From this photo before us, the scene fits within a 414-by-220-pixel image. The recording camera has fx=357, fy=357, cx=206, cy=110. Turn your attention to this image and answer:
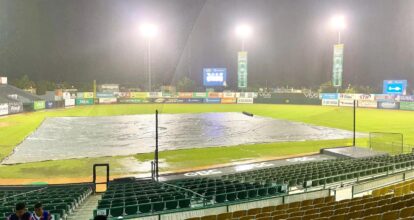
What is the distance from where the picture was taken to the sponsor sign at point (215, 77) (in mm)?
90188

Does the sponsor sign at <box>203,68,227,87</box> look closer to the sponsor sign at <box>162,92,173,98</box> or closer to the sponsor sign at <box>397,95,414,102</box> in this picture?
the sponsor sign at <box>162,92,173,98</box>

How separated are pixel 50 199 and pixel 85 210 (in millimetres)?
1273

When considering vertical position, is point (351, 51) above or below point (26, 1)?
below

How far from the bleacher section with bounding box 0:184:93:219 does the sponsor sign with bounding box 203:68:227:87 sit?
2966 inches

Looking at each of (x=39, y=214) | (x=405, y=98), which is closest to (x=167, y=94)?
(x=405, y=98)

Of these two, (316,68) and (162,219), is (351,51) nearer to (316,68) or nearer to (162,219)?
(316,68)

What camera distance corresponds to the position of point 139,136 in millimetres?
37219

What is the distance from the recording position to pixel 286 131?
41281mm

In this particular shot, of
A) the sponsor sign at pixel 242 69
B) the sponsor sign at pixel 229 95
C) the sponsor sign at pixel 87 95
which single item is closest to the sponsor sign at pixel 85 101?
the sponsor sign at pixel 87 95

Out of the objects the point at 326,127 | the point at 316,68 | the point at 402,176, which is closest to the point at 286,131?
the point at 326,127

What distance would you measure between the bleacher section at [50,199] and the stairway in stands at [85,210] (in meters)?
0.16

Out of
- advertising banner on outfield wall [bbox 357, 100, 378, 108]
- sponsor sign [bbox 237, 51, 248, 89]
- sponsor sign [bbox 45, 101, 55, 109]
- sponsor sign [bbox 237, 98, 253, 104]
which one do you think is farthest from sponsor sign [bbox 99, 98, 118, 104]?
advertising banner on outfield wall [bbox 357, 100, 378, 108]

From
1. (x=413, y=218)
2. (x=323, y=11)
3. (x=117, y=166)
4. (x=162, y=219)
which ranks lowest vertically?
(x=117, y=166)

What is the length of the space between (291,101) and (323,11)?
25150 millimetres
